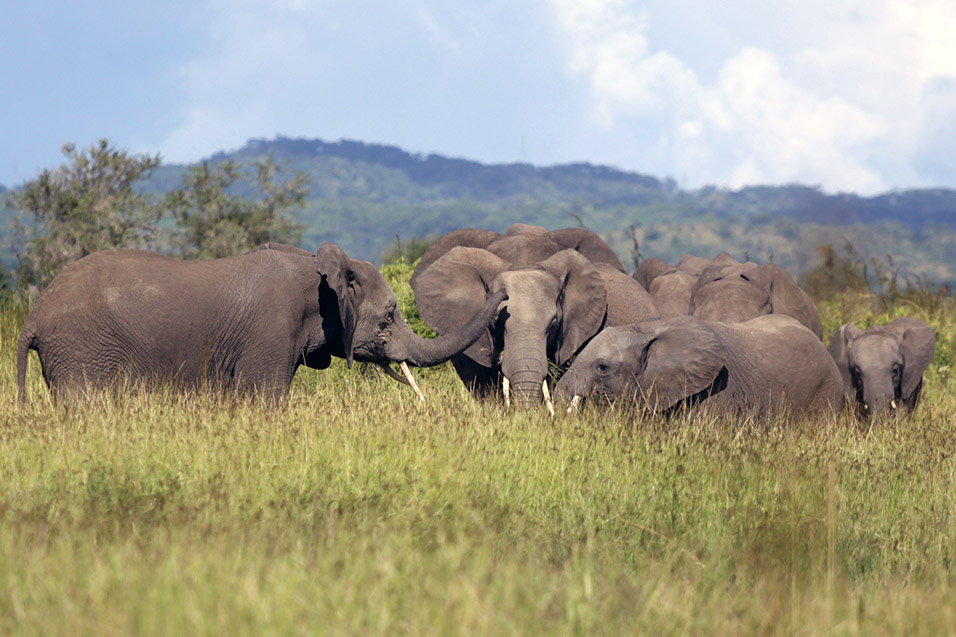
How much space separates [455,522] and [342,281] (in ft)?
11.4

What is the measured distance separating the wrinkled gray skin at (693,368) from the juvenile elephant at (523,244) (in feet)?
6.17

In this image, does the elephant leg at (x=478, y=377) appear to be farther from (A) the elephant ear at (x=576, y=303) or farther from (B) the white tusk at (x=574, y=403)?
(B) the white tusk at (x=574, y=403)

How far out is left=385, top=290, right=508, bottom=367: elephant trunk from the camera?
850cm

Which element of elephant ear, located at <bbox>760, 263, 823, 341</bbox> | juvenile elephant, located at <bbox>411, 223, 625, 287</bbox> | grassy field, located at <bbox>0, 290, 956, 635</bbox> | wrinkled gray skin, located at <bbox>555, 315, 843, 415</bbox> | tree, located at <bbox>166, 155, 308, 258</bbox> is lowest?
grassy field, located at <bbox>0, 290, 956, 635</bbox>

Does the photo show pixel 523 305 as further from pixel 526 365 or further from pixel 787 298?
pixel 787 298

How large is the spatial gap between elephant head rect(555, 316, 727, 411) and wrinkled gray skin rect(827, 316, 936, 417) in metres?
2.66

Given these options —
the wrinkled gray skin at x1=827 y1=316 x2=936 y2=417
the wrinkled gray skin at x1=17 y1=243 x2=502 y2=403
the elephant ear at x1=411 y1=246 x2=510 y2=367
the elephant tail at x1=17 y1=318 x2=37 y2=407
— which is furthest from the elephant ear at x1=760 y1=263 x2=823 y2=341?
the elephant tail at x1=17 y1=318 x2=37 y2=407

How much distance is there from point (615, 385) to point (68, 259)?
20350 mm

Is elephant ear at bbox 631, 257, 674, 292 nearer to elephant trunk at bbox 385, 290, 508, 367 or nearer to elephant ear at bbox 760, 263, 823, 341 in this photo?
elephant ear at bbox 760, 263, 823, 341

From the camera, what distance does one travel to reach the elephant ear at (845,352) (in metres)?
10.8

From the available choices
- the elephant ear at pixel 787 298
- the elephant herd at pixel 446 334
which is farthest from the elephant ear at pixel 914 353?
the elephant ear at pixel 787 298

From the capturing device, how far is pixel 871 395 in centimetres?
1032

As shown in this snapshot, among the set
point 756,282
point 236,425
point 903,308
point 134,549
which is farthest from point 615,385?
point 903,308

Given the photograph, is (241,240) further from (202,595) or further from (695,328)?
(202,595)
